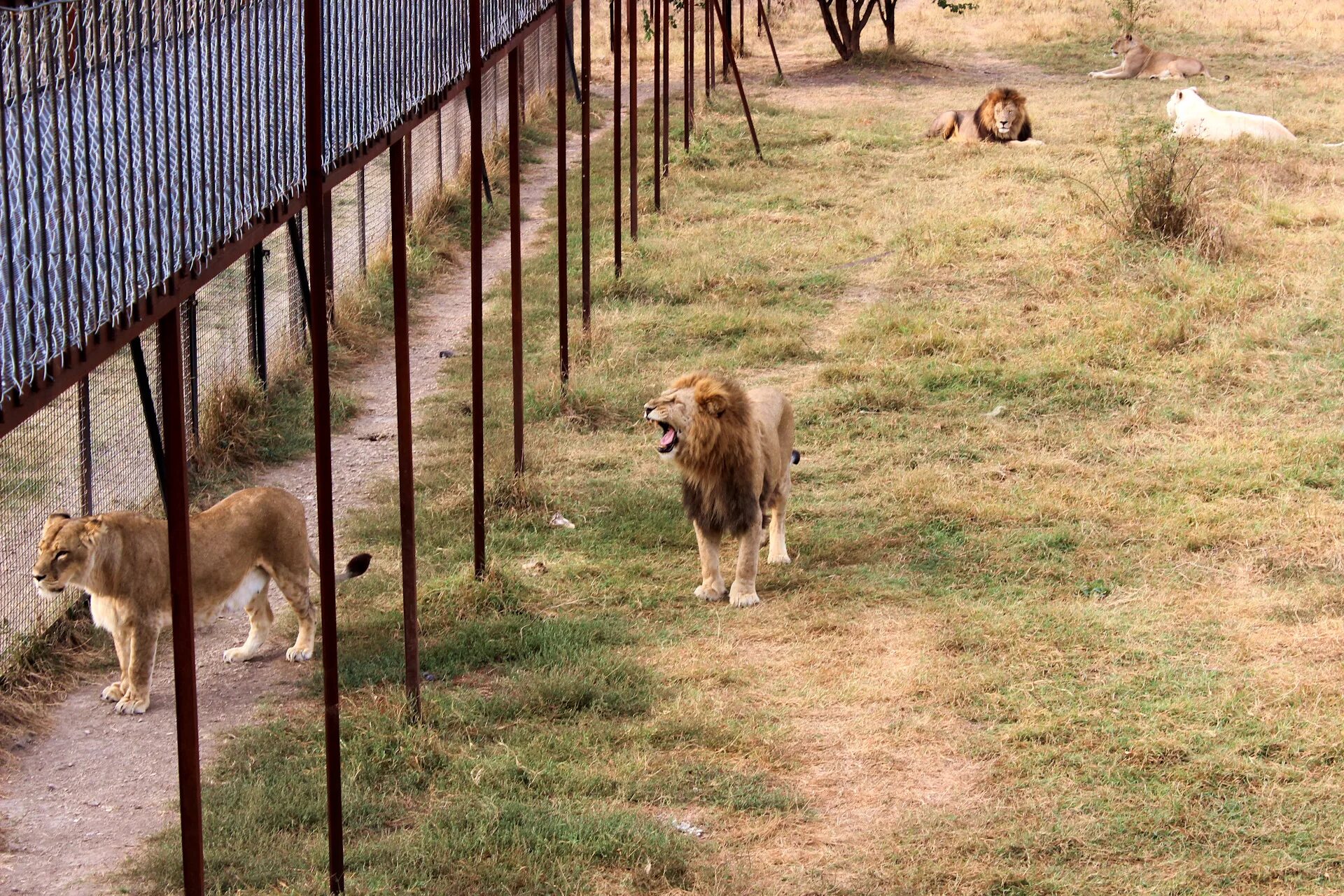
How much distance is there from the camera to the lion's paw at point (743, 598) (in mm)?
6188

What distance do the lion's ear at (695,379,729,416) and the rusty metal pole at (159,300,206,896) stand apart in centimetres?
332

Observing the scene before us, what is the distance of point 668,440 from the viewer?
621cm

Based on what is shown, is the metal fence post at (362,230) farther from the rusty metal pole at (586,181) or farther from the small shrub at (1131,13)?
the small shrub at (1131,13)

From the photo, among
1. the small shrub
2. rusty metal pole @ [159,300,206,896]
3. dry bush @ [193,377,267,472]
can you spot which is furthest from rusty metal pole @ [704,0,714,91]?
rusty metal pole @ [159,300,206,896]

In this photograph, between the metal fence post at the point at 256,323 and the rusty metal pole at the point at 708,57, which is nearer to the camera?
the metal fence post at the point at 256,323

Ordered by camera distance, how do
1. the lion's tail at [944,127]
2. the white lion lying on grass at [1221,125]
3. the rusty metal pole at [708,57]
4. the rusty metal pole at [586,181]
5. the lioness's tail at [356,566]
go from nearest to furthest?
the lioness's tail at [356,566] → the rusty metal pole at [586,181] → the white lion lying on grass at [1221,125] → the lion's tail at [944,127] → the rusty metal pole at [708,57]

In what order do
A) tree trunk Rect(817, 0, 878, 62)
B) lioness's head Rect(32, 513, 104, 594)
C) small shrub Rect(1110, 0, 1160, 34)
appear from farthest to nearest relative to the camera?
1. small shrub Rect(1110, 0, 1160, 34)
2. tree trunk Rect(817, 0, 878, 62)
3. lioness's head Rect(32, 513, 104, 594)

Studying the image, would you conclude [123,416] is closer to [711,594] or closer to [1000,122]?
[711,594]

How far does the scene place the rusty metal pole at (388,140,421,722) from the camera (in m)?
4.49

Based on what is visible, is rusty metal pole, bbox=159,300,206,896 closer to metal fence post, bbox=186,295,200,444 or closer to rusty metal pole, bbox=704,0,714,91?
metal fence post, bbox=186,295,200,444

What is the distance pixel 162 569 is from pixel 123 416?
2.07 meters

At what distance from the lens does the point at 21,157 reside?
2504 millimetres

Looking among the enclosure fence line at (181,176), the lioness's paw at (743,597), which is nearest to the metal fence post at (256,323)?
the enclosure fence line at (181,176)

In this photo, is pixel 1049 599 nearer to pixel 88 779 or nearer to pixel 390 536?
pixel 390 536
